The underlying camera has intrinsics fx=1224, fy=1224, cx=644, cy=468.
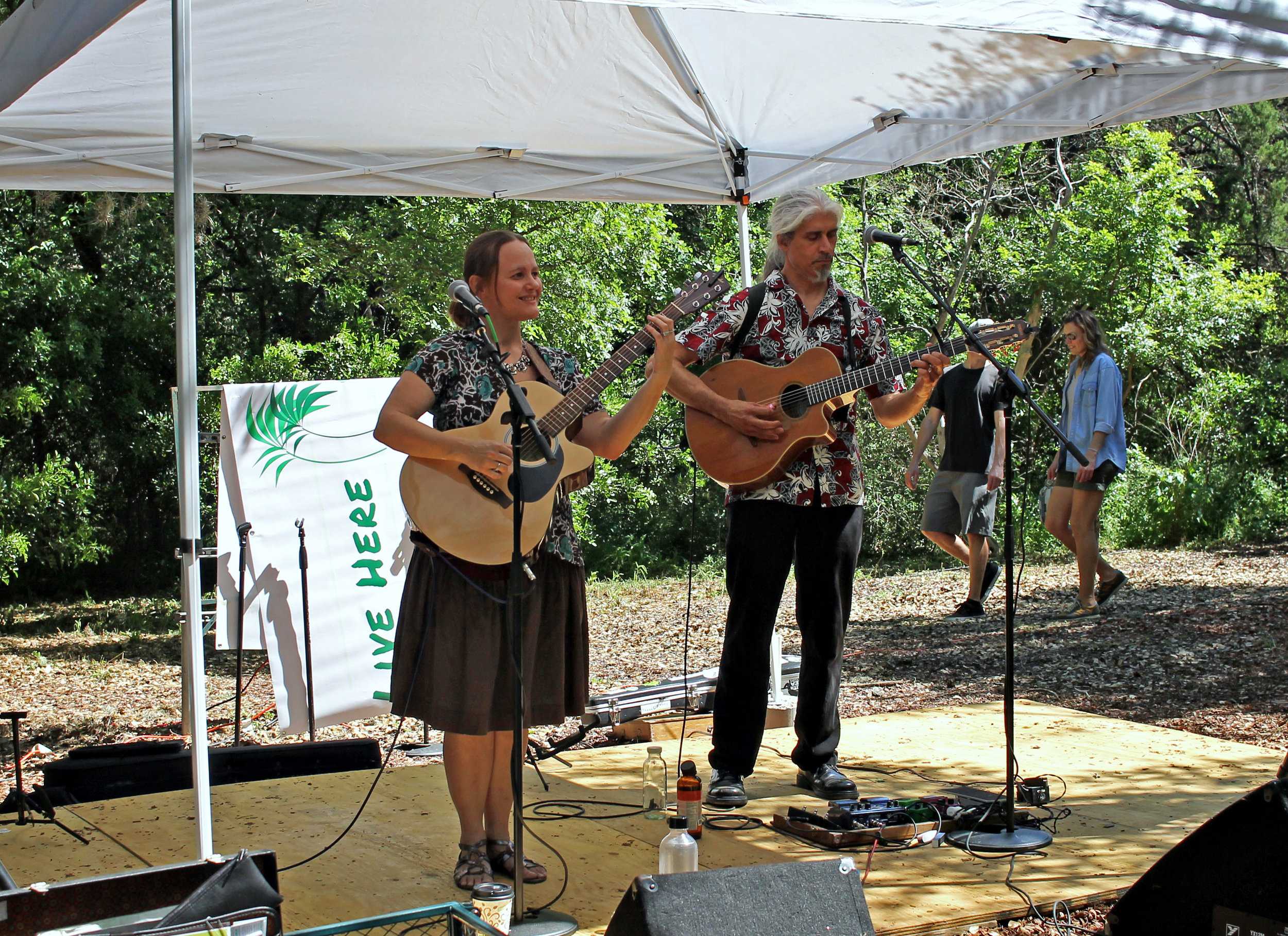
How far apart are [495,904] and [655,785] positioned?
1.28 metres

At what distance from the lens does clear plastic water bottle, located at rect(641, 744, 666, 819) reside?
4.23 m

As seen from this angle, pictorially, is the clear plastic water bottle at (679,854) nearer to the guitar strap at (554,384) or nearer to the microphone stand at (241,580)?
the guitar strap at (554,384)

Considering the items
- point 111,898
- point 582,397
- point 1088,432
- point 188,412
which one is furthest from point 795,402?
point 1088,432

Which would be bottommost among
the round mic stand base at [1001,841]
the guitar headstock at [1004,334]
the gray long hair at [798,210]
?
the round mic stand base at [1001,841]

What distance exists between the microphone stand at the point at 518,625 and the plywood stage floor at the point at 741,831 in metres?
0.16

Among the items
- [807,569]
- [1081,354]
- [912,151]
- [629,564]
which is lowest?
[629,564]

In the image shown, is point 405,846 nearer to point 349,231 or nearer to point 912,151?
point 912,151

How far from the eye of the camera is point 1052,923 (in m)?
3.16

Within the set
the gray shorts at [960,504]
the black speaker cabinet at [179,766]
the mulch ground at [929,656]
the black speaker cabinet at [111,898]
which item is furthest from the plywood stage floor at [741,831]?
the gray shorts at [960,504]

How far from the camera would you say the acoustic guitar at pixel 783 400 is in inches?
157

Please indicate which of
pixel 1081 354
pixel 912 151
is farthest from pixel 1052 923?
pixel 1081 354

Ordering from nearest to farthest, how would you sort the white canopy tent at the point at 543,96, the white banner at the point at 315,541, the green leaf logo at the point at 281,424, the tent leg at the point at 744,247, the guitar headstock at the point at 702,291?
the guitar headstock at the point at 702,291 < the white canopy tent at the point at 543,96 < the tent leg at the point at 744,247 < the white banner at the point at 315,541 < the green leaf logo at the point at 281,424

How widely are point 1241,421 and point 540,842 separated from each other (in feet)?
46.1

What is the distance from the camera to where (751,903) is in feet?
7.91
